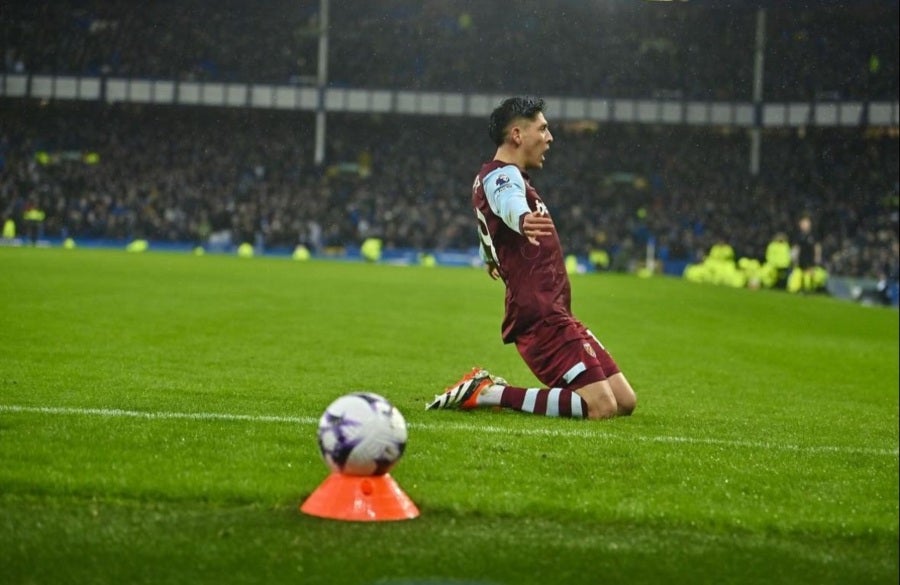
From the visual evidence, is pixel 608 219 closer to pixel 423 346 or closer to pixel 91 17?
pixel 91 17

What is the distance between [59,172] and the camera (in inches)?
1962

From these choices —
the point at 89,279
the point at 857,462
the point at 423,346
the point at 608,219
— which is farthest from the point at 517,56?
the point at 857,462

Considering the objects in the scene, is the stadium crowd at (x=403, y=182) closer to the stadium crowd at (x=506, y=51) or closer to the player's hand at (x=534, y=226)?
the stadium crowd at (x=506, y=51)

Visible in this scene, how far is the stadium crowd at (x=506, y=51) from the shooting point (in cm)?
3806

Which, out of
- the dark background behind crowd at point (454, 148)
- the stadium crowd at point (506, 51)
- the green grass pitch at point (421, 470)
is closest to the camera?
the green grass pitch at point (421, 470)

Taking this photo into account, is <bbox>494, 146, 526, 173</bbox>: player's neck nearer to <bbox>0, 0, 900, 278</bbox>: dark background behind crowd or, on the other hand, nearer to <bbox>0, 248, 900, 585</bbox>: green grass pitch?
<bbox>0, 248, 900, 585</bbox>: green grass pitch

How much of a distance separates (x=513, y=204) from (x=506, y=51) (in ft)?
120

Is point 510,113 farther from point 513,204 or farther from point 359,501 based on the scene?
point 359,501

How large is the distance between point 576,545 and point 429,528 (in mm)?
584

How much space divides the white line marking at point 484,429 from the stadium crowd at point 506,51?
26.5m

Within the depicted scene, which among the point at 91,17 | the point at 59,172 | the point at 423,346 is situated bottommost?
the point at 423,346

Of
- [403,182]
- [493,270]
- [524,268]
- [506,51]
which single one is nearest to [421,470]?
[524,268]

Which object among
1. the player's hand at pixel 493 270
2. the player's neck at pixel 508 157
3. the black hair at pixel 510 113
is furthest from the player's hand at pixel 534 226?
the player's hand at pixel 493 270

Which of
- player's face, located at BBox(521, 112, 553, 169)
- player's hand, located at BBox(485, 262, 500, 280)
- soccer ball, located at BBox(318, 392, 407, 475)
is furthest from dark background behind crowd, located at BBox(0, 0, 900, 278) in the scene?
soccer ball, located at BBox(318, 392, 407, 475)
